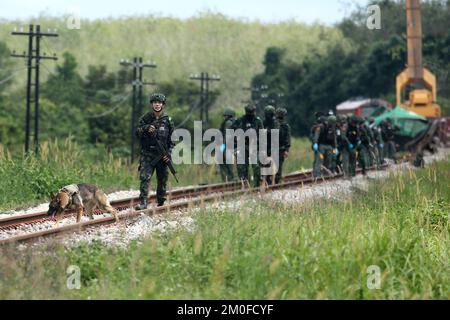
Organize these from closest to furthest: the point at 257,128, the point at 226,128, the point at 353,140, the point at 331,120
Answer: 1. the point at 257,128
2. the point at 226,128
3. the point at 331,120
4. the point at 353,140

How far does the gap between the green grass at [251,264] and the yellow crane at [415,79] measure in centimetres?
3091

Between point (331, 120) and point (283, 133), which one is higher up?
point (331, 120)

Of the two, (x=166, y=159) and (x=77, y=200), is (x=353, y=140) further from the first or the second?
(x=77, y=200)

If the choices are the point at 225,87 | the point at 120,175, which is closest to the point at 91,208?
the point at 120,175

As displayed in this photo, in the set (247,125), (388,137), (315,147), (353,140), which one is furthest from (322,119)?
(388,137)

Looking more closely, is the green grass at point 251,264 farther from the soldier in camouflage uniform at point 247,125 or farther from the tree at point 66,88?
the tree at point 66,88

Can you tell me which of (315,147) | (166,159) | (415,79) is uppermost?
(415,79)

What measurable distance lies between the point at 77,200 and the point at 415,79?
3204cm

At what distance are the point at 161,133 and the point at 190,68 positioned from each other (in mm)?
71567

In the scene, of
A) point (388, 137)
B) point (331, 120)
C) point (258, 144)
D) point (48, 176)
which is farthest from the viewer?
point (388, 137)

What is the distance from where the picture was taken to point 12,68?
62.8 meters

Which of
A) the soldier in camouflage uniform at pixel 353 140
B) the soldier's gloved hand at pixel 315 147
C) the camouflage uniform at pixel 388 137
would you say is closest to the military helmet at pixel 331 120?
the soldier's gloved hand at pixel 315 147

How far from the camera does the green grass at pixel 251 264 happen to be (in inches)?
328

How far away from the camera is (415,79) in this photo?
4269 centimetres
